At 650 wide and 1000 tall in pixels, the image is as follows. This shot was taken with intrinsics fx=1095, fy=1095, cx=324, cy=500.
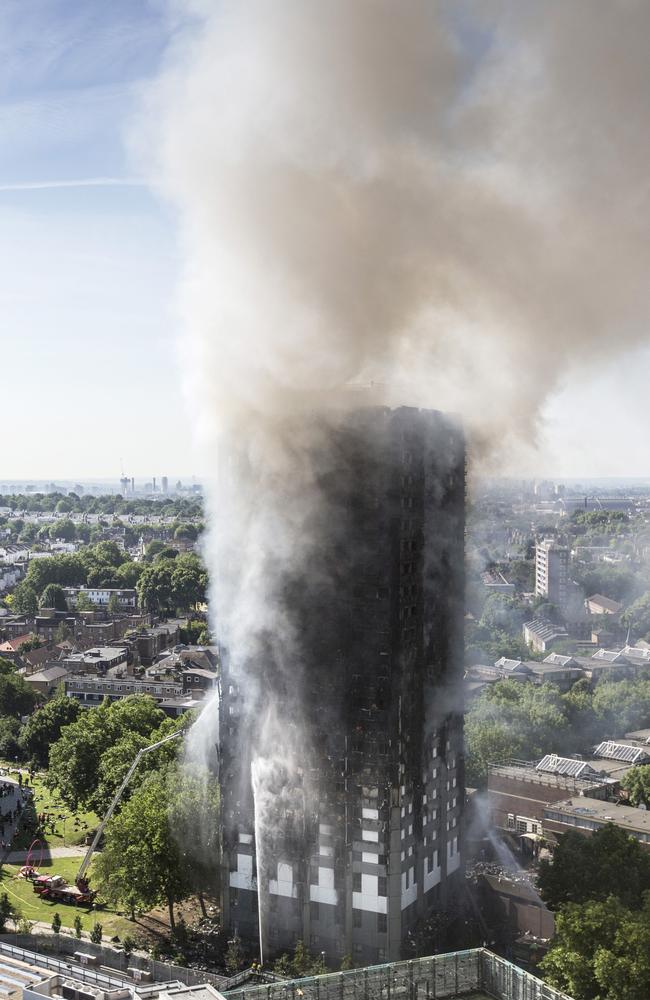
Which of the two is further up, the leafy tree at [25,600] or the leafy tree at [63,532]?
the leafy tree at [63,532]

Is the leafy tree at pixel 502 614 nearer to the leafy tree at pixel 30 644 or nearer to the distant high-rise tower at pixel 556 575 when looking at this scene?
the distant high-rise tower at pixel 556 575

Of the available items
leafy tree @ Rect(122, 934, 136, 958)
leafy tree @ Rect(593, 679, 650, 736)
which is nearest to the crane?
leafy tree @ Rect(122, 934, 136, 958)

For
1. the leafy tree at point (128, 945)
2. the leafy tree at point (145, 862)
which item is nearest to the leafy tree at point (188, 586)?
the leafy tree at point (145, 862)

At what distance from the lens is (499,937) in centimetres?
3291

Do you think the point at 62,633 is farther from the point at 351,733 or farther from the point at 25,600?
the point at 351,733

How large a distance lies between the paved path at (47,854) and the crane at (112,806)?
616mm

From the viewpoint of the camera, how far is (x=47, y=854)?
42469 mm

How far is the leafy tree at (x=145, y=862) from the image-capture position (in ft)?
110

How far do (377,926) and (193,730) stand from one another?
1173 cm

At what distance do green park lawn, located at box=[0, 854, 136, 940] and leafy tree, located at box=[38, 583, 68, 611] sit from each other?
6791 cm

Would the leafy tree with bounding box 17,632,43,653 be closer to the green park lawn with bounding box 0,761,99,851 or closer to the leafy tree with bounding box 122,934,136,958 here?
the green park lawn with bounding box 0,761,99,851

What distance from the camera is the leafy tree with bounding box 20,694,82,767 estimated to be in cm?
5638

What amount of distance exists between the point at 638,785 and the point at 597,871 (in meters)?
16.5

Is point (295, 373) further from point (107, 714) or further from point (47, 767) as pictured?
point (47, 767)
